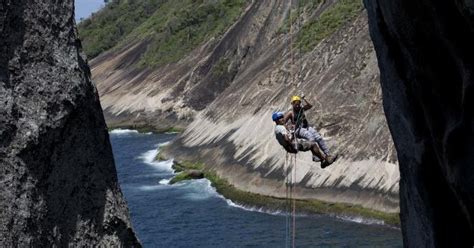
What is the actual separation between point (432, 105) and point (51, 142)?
250 inches

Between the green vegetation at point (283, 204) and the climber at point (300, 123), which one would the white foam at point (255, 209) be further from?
the climber at point (300, 123)

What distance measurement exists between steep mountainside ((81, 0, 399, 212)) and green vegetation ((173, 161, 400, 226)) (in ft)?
1.39

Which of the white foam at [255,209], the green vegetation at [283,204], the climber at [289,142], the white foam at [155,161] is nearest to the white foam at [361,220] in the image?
the green vegetation at [283,204]

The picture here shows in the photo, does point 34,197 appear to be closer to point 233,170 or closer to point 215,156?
point 233,170

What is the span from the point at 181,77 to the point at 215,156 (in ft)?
103

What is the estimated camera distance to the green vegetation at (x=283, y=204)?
34938 mm

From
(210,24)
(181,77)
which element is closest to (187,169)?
(181,77)

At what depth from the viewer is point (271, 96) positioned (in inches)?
1978

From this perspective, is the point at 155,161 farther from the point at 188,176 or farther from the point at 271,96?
the point at 271,96

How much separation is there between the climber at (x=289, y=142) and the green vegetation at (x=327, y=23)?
32857mm

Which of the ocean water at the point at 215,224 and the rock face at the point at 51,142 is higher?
the rock face at the point at 51,142

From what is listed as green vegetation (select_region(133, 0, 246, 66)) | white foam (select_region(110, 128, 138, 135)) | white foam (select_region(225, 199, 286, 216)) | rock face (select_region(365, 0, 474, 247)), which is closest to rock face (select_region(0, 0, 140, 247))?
rock face (select_region(365, 0, 474, 247))

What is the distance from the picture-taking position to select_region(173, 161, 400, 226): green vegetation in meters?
34.9

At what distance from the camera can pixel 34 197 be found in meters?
8.17
